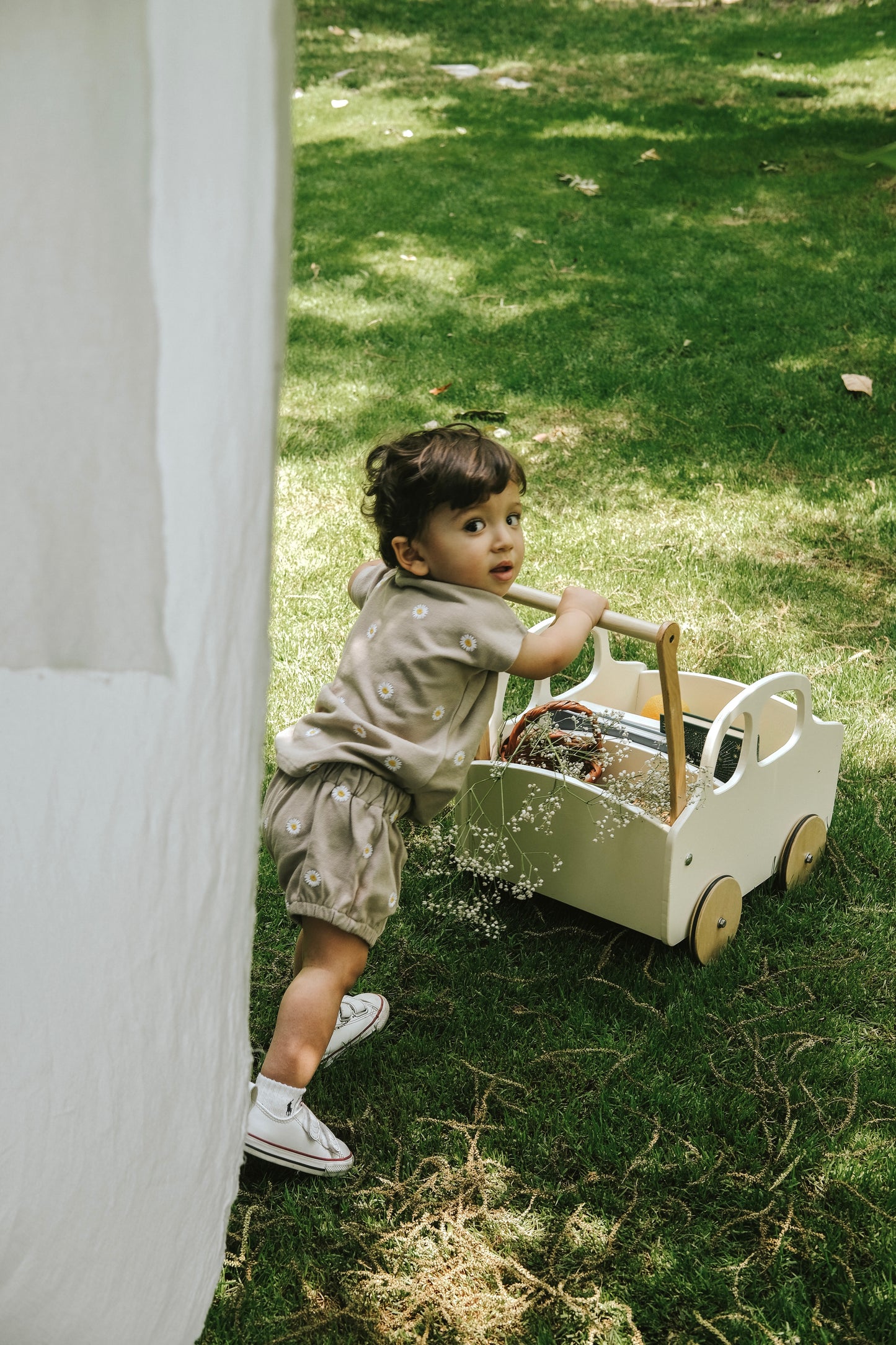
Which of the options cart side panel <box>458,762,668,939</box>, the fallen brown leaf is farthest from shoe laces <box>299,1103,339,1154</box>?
the fallen brown leaf

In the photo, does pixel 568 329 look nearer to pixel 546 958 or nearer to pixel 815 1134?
pixel 546 958

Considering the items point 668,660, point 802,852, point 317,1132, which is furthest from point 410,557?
point 802,852

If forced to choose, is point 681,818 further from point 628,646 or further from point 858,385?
point 858,385

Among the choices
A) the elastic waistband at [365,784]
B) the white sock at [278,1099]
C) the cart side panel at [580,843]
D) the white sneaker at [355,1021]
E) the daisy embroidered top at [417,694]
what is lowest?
the white sneaker at [355,1021]

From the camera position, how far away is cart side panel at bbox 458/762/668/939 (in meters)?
2.22

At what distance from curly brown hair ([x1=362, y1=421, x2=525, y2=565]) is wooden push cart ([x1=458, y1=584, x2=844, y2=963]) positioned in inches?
10.4

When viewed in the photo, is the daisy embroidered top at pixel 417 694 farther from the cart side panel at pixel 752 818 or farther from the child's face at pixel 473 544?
the cart side panel at pixel 752 818

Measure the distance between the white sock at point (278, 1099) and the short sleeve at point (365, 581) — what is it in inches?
35.1

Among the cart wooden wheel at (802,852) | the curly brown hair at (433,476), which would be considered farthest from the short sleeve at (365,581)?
the cart wooden wheel at (802,852)

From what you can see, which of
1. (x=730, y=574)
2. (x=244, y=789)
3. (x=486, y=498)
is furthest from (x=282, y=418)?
(x=244, y=789)

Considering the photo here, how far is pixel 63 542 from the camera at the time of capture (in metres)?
0.73

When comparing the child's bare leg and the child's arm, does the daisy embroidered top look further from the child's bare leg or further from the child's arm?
the child's bare leg

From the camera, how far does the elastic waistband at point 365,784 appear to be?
195cm

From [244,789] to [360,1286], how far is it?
4.14 feet
